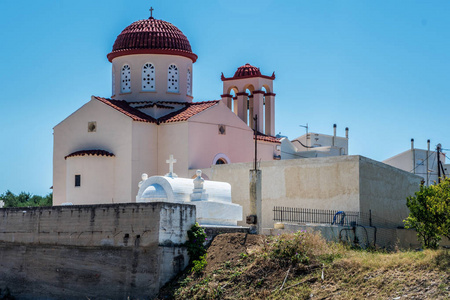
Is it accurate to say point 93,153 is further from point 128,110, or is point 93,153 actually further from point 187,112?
point 187,112

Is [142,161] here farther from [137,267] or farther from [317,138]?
[317,138]

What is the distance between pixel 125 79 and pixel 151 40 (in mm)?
2233

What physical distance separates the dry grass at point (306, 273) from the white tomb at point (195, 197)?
5.22 ft

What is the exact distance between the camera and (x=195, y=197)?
71.5 ft

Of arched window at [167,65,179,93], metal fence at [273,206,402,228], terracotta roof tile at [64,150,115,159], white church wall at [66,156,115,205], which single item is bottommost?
metal fence at [273,206,402,228]

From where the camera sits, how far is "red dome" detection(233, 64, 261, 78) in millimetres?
38625

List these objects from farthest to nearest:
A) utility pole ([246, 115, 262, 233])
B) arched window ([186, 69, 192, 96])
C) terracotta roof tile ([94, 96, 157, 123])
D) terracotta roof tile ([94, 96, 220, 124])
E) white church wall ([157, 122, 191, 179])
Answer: arched window ([186, 69, 192, 96]), terracotta roof tile ([94, 96, 220, 124]), terracotta roof tile ([94, 96, 157, 123]), white church wall ([157, 122, 191, 179]), utility pole ([246, 115, 262, 233])

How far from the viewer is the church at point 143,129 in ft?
100

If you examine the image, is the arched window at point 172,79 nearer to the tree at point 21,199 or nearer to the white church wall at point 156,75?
the white church wall at point 156,75

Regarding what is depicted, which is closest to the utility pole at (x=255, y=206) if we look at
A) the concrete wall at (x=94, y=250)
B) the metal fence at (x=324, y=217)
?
the concrete wall at (x=94, y=250)

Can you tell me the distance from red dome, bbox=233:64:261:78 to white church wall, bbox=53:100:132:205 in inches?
389

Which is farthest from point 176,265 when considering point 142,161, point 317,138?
point 317,138

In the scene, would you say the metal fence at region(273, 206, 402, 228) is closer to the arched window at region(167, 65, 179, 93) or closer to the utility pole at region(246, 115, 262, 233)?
the utility pole at region(246, 115, 262, 233)

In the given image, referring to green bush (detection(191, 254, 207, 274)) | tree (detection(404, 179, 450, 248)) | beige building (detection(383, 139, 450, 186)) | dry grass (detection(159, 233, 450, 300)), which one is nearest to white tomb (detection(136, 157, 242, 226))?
dry grass (detection(159, 233, 450, 300))
